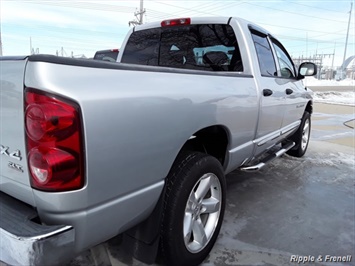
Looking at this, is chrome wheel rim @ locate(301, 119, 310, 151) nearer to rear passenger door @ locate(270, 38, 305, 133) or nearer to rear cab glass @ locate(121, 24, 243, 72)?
rear passenger door @ locate(270, 38, 305, 133)

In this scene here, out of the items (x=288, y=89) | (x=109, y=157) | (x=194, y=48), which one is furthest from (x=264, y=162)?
(x=109, y=157)

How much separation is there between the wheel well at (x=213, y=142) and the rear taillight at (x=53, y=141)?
1.19 meters

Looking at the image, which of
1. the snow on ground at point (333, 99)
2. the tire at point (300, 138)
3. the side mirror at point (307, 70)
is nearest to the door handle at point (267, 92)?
the side mirror at point (307, 70)

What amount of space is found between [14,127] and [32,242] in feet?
1.82

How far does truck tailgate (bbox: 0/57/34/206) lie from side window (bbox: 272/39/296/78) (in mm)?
3340

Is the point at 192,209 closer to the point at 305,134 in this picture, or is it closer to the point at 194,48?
the point at 194,48

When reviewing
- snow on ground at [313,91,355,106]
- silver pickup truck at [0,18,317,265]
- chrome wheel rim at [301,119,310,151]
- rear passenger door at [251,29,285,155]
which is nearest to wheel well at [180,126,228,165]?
silver pickup truck at [0,18,317,265]

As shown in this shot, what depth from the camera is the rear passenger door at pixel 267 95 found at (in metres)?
3.00

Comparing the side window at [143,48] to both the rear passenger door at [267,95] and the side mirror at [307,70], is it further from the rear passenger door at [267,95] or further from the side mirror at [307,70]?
the side mirror at [307,70]

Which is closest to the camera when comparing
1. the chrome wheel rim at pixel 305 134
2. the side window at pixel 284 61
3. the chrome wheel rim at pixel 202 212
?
the chrome wheel rim at pixel 202 212

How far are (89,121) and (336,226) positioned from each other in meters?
2.80

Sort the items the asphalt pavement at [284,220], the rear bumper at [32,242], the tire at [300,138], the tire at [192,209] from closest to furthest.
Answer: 1. the rear bumper at [32,242]
2. the tire at [192,209]
3. the asphalt pavement at [284,220]
4. the tire at [300,138]

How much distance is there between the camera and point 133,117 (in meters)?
1.48

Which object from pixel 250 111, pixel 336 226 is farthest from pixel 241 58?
pixel 336 226
